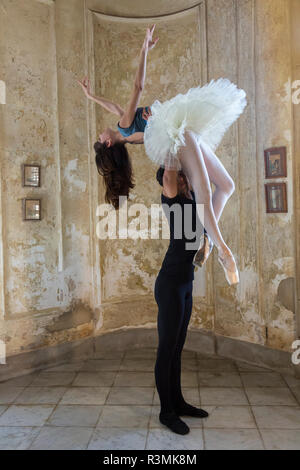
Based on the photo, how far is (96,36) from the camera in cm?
432

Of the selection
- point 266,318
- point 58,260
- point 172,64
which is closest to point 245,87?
point 172,64

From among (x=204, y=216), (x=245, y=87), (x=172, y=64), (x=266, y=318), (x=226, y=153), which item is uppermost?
(x=172, y=64)

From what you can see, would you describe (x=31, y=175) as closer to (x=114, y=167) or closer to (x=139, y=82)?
(x=114, y=167)

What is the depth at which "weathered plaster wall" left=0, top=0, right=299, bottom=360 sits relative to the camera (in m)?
3.69

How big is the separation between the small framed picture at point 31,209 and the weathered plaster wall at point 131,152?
2.6 inches

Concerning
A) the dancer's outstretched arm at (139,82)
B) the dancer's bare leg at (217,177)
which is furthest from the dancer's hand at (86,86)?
the dancer's bare leg at (217,177)

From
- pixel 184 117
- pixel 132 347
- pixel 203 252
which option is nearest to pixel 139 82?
pixel 184 117

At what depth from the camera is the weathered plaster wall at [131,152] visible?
3.69m

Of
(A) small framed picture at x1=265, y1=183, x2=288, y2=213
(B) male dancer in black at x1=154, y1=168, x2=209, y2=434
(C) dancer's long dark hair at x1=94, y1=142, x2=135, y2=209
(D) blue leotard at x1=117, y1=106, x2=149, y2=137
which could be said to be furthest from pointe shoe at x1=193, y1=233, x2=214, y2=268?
(A) small framed picture at x1=265, y1=183, x2=288, y2=213

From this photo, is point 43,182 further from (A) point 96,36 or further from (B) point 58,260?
(A) point 96,36

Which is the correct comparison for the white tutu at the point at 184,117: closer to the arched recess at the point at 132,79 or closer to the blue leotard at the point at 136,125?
the blue leotard at the point at 136,125

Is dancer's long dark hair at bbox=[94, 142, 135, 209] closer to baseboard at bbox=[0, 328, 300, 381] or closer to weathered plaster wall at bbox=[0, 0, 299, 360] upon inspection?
weathered plaster wall at bbox=[0, 0, 299, 360]

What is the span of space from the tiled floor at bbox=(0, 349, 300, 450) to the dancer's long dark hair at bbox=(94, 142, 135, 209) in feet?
5.20

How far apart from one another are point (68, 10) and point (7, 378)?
12.3ft
